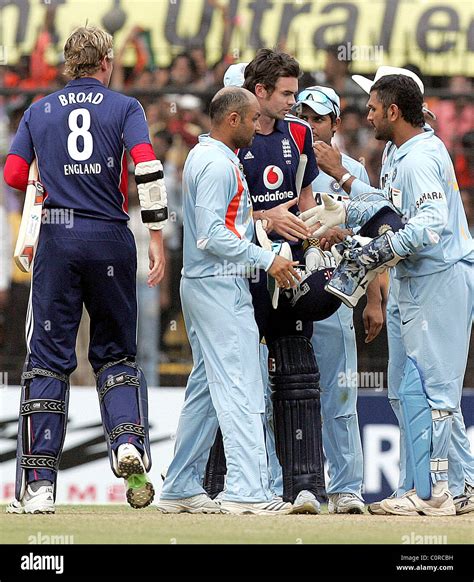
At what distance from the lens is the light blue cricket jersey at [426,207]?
21.3 ft

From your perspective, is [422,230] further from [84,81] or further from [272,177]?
[84,81]

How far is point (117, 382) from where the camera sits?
6539mm

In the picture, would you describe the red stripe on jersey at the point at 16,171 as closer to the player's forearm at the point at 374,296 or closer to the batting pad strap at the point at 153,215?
the batting pad strap at the point at 153,215

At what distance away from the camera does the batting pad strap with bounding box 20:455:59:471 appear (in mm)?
6441

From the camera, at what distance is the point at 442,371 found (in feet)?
21.7

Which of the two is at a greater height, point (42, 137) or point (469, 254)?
point (42, 137)

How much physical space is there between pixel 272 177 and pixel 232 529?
6.61 ft

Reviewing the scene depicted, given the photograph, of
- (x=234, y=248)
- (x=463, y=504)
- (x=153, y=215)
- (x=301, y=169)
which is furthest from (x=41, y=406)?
(x=463, y=504)

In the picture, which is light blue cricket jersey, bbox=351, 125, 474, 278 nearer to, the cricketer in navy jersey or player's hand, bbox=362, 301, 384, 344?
player's hand, bbox=362, 301, 384, 344

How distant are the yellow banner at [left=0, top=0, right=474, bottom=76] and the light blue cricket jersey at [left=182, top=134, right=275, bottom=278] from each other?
436 centimetres
